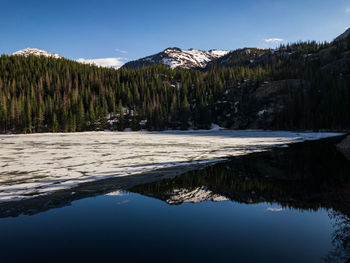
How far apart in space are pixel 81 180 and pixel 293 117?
109333 millimetres

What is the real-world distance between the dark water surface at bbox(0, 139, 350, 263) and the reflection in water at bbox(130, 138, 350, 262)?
0.16ft

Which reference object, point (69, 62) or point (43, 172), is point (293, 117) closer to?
point (43, 172)

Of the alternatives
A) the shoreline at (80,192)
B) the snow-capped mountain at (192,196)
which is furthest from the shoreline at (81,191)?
the snow-capped mountain at (192,196)

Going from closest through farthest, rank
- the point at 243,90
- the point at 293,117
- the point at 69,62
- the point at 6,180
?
1. the point at 6,180
2. the point at 293,117
3. the point at 243,90
4. the point at 69,62

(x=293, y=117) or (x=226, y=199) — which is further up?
(x=293, y=117)

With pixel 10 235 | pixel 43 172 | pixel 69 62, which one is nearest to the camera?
pixel 10 235

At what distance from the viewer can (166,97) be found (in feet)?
465

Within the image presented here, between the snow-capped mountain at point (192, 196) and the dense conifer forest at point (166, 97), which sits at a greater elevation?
the dense conifer forest at point (166, 97)

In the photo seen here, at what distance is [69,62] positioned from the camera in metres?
173

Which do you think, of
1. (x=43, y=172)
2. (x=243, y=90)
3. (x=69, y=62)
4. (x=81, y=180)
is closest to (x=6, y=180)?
(x=43, y=172)

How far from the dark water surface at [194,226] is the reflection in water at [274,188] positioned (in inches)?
1.9

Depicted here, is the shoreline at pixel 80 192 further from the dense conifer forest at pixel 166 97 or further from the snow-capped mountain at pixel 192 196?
the dense conifer forest at pixel 166 97

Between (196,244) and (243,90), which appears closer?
(196,244)

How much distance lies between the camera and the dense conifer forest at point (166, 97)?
96938 mm
